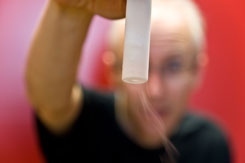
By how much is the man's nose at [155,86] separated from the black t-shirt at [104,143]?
3.3 inches

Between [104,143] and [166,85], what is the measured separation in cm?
14

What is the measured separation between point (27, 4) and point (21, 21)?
0.12 ft

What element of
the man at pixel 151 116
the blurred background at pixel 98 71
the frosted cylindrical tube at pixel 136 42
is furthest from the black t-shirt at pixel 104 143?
the frosted cylindrical tube at pixel 136 42

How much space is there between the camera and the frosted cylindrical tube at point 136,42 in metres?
0.27

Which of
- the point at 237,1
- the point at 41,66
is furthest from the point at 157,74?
the point at 237,1

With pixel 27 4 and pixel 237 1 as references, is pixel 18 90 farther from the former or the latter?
pixel 237 1

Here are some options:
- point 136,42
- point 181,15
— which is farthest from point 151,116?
point 136,42

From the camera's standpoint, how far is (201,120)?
0.73 m

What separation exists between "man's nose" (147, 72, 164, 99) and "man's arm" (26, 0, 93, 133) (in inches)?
5.7

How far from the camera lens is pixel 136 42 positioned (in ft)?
0.90

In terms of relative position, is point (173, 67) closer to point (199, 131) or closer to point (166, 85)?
point (166, 85)

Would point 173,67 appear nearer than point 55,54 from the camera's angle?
No

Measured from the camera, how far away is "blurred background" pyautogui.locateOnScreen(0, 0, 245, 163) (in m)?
0.69

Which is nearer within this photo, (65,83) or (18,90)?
(65,83)
